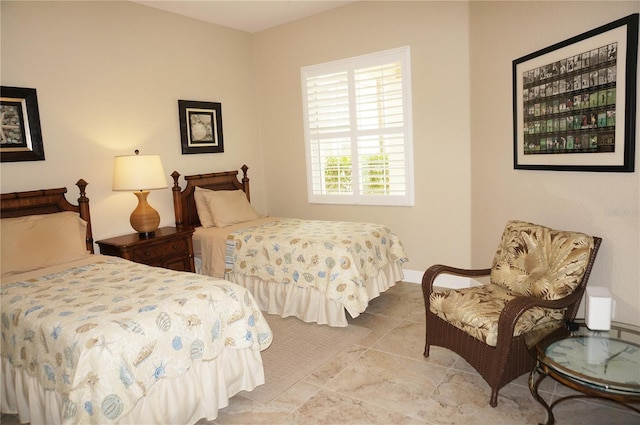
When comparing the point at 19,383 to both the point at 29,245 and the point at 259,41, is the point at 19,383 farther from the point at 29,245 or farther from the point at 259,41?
the point at 259,41

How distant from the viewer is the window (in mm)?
4570

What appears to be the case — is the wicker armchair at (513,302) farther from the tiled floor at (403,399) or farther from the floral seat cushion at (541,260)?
the tiled floor at (403,399)

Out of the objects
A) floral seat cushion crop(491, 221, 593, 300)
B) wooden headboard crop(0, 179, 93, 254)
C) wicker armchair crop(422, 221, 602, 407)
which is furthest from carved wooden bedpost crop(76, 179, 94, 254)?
floral seat cushion crop(491, 221, 593, 300)

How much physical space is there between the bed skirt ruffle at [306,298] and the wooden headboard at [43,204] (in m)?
1.41

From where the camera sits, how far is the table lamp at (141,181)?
3828 mm


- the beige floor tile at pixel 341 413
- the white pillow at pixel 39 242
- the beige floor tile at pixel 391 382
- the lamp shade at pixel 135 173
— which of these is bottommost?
the beige floor tile at pixel 341 413

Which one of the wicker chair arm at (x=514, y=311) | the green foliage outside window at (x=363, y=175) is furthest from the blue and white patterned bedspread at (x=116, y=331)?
the green foliage outside window at (x=363, y=175)

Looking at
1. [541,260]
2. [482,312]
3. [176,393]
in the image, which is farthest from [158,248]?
[541,260]

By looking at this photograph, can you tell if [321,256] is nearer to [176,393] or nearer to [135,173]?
[176,393]

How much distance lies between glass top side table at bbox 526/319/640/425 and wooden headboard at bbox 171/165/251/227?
11.9ft

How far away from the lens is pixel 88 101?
12.9 feet

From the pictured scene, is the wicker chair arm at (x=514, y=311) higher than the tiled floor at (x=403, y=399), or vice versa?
the wicker chair arm at (x=514, y=311)

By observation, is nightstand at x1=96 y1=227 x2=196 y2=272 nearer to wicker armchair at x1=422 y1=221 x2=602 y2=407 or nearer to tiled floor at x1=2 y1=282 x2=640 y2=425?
tiled floor at x1=2 y1=282 x2=640 y2=425

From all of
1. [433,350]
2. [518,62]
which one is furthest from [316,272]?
[518,62]
